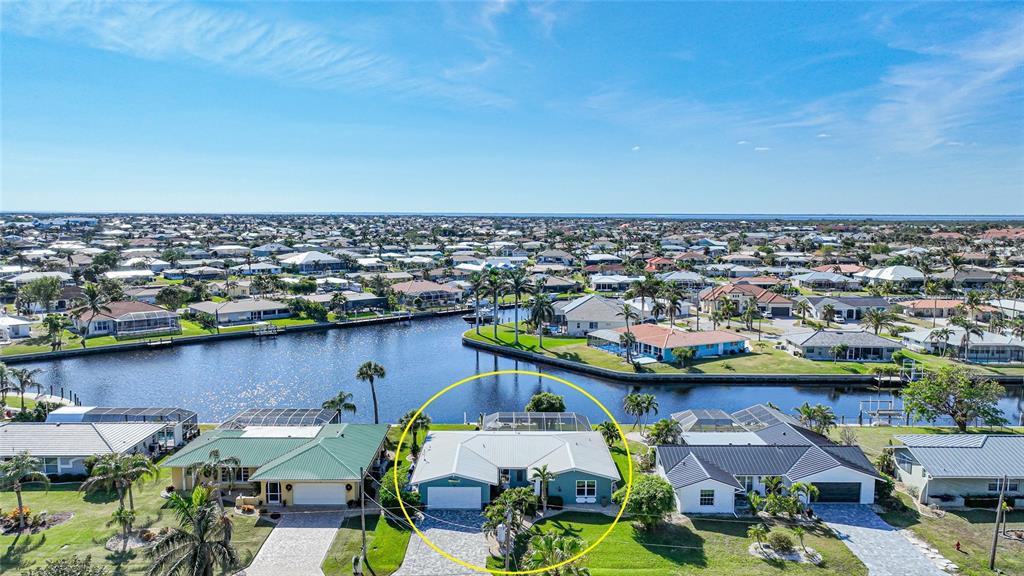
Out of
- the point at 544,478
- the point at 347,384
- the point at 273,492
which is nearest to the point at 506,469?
the point at 544,478

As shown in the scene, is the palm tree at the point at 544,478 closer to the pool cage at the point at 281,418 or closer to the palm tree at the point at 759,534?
the palm tree at the point at 759,534

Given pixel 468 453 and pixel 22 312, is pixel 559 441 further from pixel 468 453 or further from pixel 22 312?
pixel 22 312

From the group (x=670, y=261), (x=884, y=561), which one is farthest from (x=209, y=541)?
(x=670, y=261)

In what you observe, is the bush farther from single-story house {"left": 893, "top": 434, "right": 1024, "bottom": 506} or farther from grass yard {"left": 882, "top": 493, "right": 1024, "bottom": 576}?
single-story house {"left": 893, "top": 434, "right": 1024, "bottom": 506}

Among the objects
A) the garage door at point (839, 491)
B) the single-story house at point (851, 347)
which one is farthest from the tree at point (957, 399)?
the single-story house at point (851, 347)

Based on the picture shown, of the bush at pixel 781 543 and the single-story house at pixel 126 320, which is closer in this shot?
the bush at pixel 781 543

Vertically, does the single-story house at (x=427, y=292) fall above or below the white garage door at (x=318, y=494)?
above
